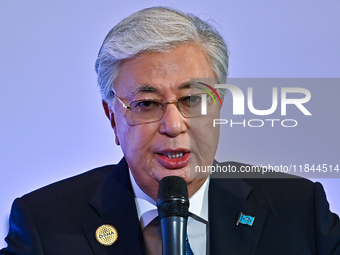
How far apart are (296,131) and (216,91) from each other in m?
0.54

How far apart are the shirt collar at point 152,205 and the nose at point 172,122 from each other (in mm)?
390

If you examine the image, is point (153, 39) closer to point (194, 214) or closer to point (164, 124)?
point (164, 124)

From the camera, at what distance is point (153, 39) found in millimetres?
2154

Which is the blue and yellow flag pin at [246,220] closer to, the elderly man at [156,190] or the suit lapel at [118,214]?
the elderly man at [156,190]

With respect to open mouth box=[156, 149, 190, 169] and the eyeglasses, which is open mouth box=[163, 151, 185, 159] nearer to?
open mouth box=[156, 149, 190, 169]

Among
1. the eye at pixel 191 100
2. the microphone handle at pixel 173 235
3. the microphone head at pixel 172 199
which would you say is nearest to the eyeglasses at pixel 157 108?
Answer: the eye at pixel 191 100

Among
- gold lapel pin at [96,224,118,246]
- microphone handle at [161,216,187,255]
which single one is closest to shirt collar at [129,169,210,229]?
gold lapel pin at [96,224,118,246]

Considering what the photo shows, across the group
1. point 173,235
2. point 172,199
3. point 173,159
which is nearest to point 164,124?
point 173,159

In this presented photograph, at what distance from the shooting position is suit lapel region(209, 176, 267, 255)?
2.19 metres

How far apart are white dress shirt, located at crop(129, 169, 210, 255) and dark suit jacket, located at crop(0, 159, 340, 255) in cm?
4

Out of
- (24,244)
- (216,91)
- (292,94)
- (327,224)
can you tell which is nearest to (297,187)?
(327,224)

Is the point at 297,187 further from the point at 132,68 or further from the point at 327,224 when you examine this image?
the point at 132,68

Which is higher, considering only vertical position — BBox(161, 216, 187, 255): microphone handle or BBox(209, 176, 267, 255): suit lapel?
BBox(209, 176, 267, 255): suit lapel

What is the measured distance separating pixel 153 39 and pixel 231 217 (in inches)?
35.2
